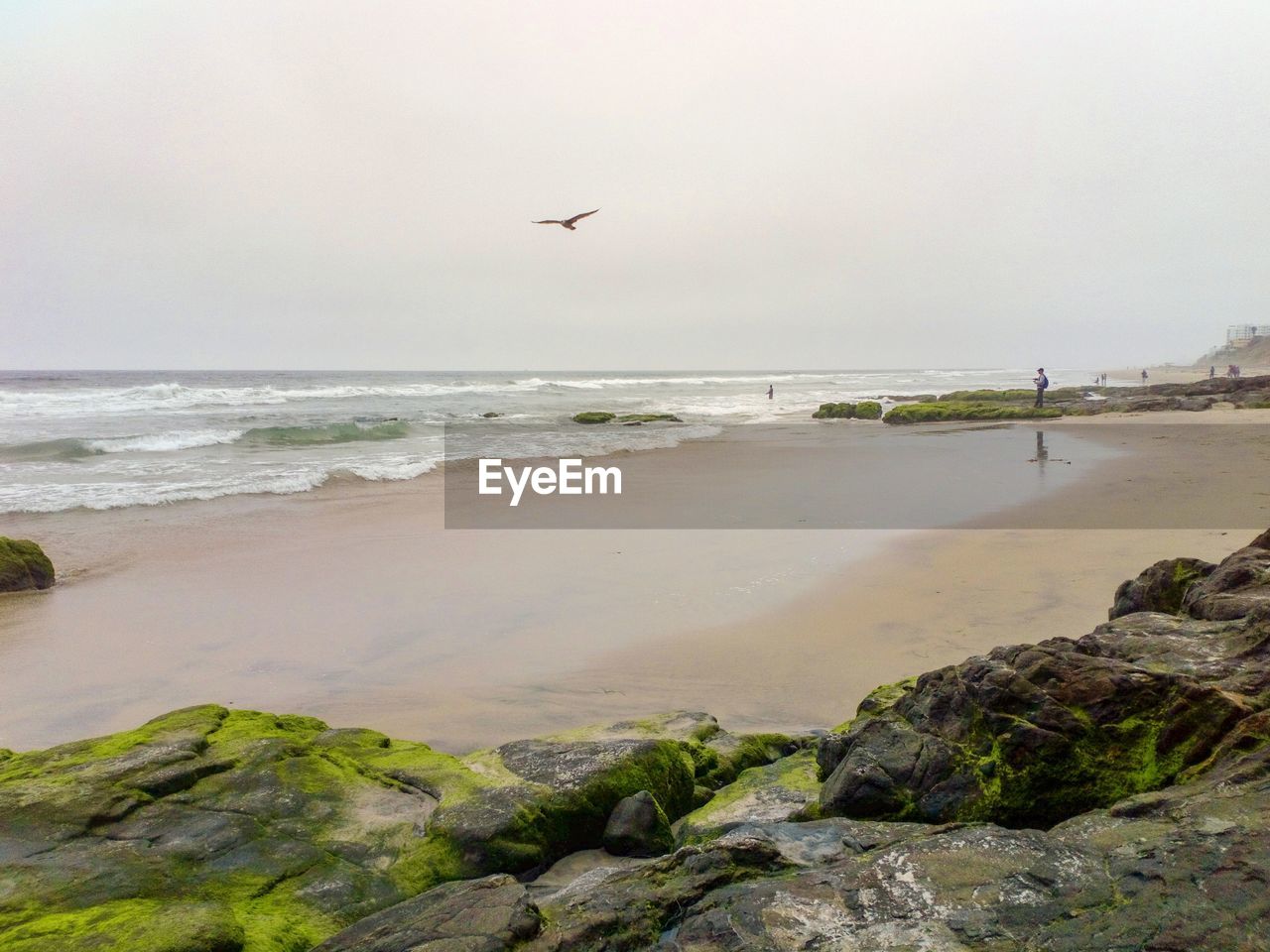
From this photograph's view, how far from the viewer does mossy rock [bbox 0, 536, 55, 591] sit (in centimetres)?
881

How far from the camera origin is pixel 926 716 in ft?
13.0

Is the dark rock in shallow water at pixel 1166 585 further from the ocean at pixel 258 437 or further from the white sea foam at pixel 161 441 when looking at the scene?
the white sea foam at pixel 161 441

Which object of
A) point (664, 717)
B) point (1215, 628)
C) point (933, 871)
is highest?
point (1215, 628)

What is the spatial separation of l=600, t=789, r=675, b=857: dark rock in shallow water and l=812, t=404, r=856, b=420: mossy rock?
3322cm

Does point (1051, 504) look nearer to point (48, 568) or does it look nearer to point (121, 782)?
point (121, 782)

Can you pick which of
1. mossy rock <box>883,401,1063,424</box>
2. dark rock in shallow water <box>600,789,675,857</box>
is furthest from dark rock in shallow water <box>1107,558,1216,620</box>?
mossy rock <box>883,401,1063,424</box>

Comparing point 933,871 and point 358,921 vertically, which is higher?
point 933,871

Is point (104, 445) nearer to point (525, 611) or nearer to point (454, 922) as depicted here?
point (525, 611)

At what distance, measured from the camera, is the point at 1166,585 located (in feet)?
17.9

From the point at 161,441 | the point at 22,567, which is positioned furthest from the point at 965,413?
the point at 22,567

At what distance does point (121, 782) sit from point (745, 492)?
12.0m

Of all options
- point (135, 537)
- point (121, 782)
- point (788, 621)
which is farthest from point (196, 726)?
point (135, 537)
